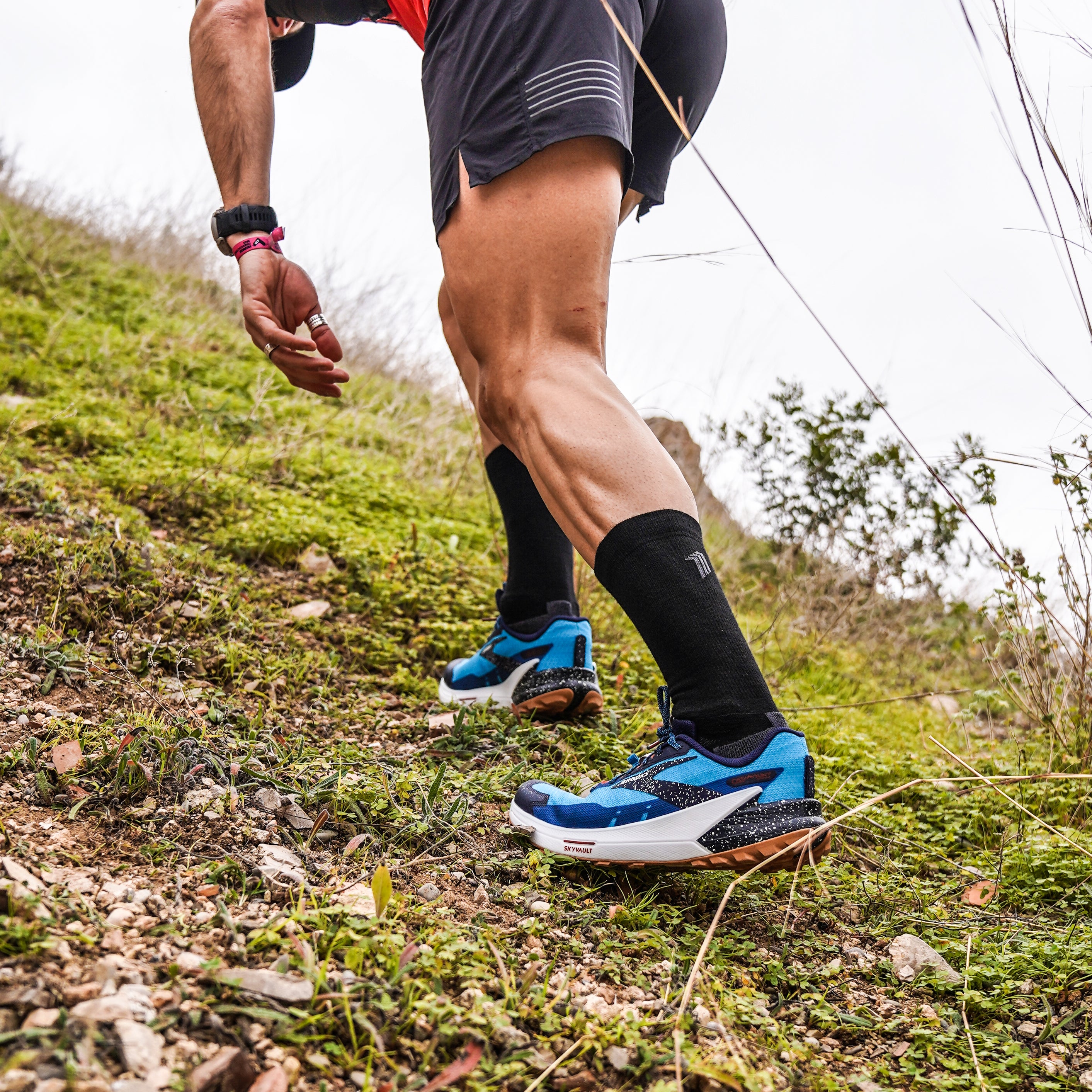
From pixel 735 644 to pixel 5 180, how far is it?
8253mm

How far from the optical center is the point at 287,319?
1818 mm

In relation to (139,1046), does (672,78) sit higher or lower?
higher

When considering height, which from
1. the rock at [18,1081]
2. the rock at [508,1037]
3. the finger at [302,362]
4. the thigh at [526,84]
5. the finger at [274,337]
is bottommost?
the rock at [508,1037]

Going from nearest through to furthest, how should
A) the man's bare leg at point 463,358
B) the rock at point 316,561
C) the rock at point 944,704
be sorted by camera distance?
1. the man's bare leg at point 463,358
2. the rock at point 316,561
3. the rock at point 944,704

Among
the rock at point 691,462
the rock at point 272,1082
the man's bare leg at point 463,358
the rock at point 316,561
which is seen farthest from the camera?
the rock at point 691,462

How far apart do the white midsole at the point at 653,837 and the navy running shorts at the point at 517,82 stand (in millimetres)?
1058

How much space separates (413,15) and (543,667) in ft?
4.80

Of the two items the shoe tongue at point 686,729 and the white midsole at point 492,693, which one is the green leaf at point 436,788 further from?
the white midsole at point 492,693

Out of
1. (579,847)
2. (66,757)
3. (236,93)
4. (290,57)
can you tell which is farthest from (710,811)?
(290,57)

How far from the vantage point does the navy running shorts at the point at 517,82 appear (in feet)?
4.47

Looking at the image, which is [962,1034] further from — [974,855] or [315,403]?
[315,403]

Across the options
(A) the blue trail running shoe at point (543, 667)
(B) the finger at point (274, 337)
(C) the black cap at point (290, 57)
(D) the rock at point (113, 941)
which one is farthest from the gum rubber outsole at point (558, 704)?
(C) the black cap at point (290, 57)

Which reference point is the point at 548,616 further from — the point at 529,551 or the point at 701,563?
the point at 701,563

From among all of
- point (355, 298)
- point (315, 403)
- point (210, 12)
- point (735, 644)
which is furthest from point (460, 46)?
point (355, 298)
